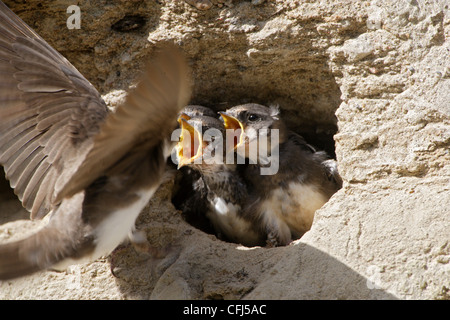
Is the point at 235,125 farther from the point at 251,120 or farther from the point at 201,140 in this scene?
the point at 201,140

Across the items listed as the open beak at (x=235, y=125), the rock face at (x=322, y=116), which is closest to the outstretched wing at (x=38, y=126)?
the rock face at (x=322, y=116)

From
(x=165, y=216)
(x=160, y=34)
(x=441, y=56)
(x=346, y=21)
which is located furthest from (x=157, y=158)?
(x=441, y=56)

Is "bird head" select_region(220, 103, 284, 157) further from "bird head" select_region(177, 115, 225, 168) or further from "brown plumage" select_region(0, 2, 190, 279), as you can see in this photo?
"brown plumage" select_region(0, 2, 190, 279)

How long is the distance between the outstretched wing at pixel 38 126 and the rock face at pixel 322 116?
39cm

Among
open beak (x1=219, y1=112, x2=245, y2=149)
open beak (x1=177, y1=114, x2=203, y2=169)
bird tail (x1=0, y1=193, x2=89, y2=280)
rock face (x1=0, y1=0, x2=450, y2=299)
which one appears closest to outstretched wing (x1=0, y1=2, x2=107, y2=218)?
bird tail (x1=0, y1=193, x2=89, y2=280)

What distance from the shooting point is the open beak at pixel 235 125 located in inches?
123

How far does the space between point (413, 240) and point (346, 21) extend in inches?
39.9

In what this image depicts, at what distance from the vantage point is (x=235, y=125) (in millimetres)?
3188

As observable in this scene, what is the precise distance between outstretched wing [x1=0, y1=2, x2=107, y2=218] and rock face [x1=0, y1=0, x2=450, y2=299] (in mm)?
389

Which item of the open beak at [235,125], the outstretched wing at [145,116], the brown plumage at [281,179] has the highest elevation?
the outstretched wing at [145,116]

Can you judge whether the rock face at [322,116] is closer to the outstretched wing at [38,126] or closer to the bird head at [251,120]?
the bird head at [251,120]

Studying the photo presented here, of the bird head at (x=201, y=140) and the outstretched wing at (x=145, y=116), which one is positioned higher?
the outstretched wing at (x=145, y=116)
